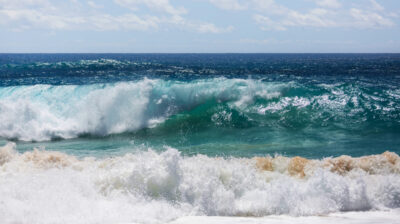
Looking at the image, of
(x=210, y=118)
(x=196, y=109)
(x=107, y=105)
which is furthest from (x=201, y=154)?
(x=107, y=105)

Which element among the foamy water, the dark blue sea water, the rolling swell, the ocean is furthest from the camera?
the rolling swell

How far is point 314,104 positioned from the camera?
1449 centimetres

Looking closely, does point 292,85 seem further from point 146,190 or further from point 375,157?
point 146,190

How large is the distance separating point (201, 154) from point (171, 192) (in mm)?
3827

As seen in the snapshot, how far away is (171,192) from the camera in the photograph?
5055 mm

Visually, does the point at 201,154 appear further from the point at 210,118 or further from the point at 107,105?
the point at 107,105

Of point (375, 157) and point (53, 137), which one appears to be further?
point (53, 137)

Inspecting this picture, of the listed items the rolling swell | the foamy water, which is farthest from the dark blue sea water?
the foamy water

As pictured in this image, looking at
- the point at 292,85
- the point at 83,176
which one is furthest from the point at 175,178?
the point at 292,85

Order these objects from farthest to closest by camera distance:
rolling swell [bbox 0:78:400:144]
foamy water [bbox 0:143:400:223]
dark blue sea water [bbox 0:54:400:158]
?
1. rolling swell [bbox 0:78:400:144]
2. dark blue sea water [bbox 0:54:400:158]
3. foamy water [bbox 0:143:400:223]

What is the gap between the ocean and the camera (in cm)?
479

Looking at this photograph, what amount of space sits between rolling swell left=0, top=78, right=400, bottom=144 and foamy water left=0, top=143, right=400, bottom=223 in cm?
655

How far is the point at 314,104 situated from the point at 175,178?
412 inches

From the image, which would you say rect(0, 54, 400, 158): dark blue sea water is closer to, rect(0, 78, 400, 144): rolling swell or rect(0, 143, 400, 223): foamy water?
rect(0, 78, 400, 144): rolling swell
